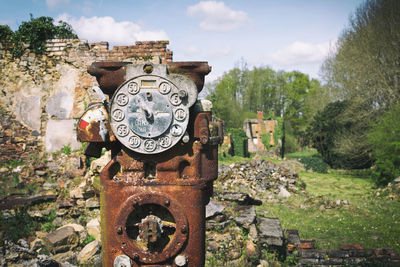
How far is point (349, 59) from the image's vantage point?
17.4 m

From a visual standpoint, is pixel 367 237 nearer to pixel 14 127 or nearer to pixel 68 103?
pixel 68 103

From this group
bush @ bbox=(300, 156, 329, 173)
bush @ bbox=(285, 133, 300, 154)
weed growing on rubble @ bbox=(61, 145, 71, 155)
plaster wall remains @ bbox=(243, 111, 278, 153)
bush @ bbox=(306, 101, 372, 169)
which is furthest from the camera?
bush @ bbox=(285, 133, 300, 154)

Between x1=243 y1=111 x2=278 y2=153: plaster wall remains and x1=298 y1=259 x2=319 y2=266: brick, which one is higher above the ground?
x1=243 y1=111 x2=278 y2=153: plaster wall remains

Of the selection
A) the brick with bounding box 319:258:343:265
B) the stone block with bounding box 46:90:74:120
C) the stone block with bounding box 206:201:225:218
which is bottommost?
the brick with bounding box 319:258:343:265

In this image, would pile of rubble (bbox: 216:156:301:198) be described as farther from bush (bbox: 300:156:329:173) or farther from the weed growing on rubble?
bush (bbox: 300:156:329:173)

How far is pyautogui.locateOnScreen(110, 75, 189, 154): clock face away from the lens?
8.22 feet

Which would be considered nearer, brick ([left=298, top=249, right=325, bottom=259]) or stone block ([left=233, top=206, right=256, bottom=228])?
brick ([left=298, top=249, right=325, bottom=259])

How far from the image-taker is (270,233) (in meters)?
5.43

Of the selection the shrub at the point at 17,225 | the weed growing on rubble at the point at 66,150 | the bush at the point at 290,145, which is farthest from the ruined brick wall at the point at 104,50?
the bush at the point at 290,145

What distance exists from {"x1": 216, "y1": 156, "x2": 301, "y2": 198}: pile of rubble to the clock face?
7449 mm

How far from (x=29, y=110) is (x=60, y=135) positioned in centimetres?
107

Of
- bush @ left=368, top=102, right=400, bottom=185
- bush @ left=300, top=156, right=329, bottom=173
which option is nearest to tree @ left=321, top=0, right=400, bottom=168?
bush @ left=300, top=156, right=329, bottom=173

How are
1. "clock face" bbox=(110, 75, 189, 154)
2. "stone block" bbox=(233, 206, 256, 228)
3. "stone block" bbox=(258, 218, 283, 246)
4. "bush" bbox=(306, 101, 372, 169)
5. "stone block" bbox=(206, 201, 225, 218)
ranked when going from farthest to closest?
"bush" bbox=(306, 101, 372, 169)
"stone block" bbox=(206, 201, 225, 218)
"stone block" bbox=(233, 206, 256, 228)
"stone block" bbox=(258, 218, 283, 246)
"clock face" bbox=(110, 75, 189, 154)

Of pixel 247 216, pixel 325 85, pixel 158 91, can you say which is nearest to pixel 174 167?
pixel 158 91
